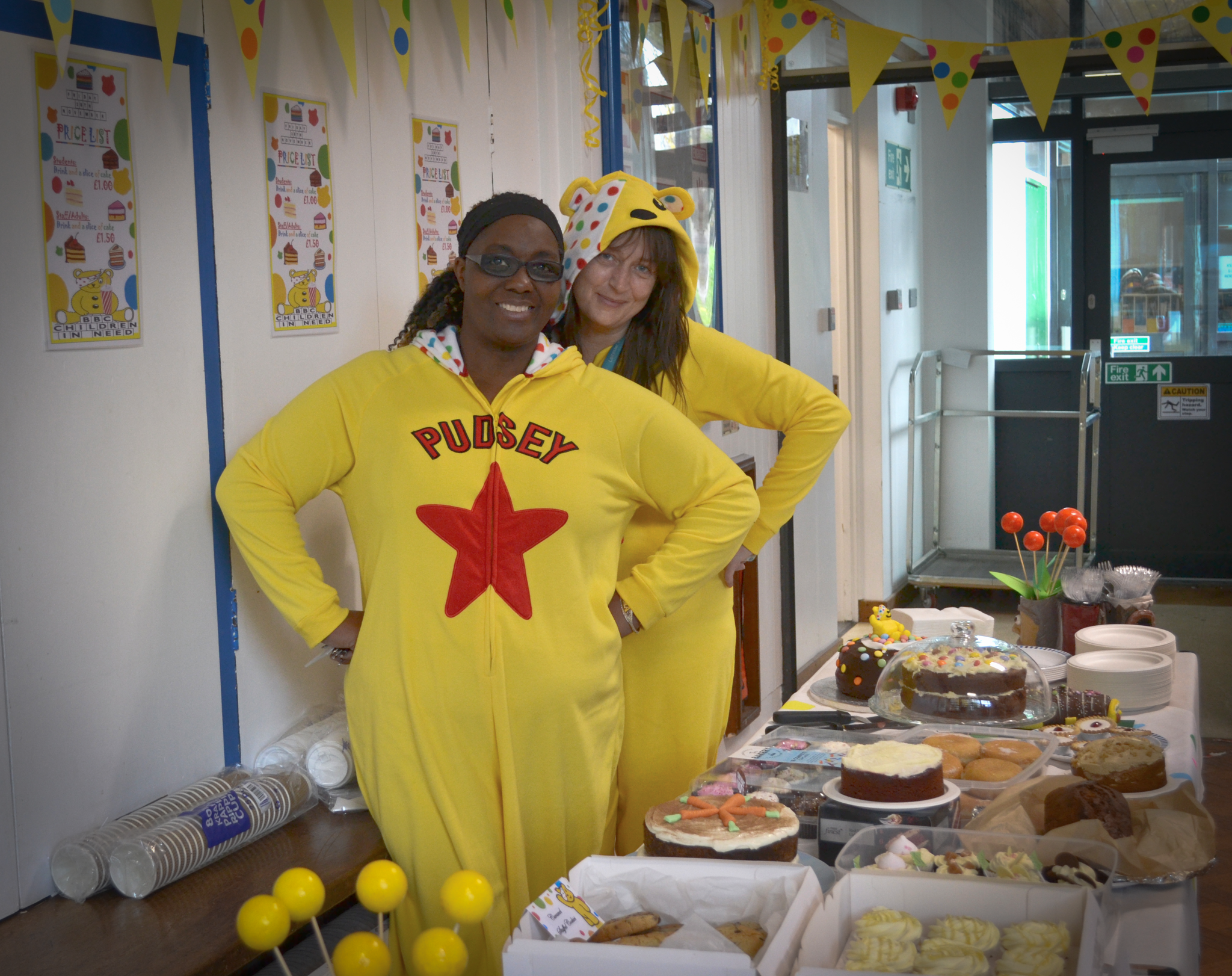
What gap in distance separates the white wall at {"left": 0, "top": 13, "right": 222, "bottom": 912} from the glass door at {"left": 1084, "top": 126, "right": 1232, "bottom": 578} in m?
5.19

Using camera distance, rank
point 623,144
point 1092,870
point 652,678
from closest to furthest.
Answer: point 1092,870 < point 652,678 < point 623,144

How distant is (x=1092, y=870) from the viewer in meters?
1.38

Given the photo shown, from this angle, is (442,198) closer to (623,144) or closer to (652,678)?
(623,144)

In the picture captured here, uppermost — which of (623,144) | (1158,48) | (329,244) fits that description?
(1158,48)

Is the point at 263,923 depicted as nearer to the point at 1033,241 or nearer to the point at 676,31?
the point at 676,31

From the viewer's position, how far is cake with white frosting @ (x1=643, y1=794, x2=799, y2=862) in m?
1.50

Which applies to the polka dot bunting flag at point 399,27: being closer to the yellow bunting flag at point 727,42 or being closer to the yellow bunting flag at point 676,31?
the yellow bunting flag at point 676,31

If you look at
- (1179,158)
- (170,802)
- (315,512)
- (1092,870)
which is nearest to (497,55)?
(315,512)

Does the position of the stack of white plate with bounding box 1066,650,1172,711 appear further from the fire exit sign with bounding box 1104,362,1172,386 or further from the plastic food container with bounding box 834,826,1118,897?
the fire exit sign with bounding box 1104,362,1172,386

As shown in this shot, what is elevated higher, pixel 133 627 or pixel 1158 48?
pixel 1158 48

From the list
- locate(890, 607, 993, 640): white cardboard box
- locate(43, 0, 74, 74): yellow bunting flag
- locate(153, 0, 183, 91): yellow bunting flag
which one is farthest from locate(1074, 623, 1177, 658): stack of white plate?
locate(43, 0, 74, 74): yellow bunting flag

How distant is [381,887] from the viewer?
1.17 meters

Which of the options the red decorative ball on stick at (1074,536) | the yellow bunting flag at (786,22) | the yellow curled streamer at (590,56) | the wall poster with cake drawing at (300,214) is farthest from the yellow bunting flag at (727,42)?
the wall poster with cake drawing at (300,214)

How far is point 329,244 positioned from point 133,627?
79 centimetres
